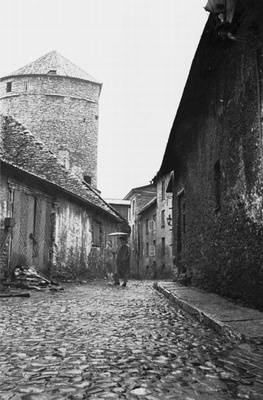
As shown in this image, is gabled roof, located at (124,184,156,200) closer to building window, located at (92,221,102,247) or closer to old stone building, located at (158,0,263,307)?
building window, located at (92,221,102,247)

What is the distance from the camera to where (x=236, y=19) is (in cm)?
562

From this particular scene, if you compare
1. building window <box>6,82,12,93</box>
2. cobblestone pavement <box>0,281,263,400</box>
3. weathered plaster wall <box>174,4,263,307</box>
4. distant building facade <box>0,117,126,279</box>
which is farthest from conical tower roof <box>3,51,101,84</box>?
cobblestone pavement <box>0,281,263,400</box>

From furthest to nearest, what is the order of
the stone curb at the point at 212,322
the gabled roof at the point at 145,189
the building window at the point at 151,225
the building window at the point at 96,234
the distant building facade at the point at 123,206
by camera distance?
the distant building facade at the point at 123,206, the gabled roof at the point at 145,189, the building window at the point at 151,225, the building window at the point at 96,234, the stone curb at the point at 212,322

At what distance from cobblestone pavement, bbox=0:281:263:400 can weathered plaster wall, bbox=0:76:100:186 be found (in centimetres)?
2672

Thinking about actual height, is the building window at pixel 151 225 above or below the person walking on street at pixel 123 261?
above

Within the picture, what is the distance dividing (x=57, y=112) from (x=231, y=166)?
2617 cm

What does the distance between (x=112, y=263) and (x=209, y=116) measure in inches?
352

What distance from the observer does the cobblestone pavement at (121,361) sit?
2457 millimetres

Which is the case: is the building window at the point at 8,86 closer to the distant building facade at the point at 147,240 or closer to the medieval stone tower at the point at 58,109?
the medieval stone tower at the point at 58,109

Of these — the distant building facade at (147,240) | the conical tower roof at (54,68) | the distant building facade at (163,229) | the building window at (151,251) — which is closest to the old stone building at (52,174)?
the conical tower roof at (54,68)

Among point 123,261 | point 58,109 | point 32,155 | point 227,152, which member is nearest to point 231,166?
point 227,152

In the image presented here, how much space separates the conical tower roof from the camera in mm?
32156

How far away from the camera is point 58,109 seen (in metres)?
31.4

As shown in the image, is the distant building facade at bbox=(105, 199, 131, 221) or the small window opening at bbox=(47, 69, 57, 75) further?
the distant building facade at bbox=(105, 199, 131, 221)
